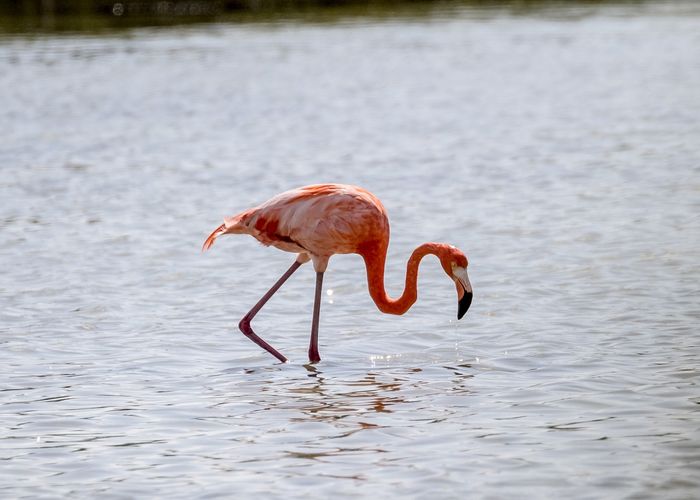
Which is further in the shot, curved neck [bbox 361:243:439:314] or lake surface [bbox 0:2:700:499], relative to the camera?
curved neck [bbox 361:243:439:314]

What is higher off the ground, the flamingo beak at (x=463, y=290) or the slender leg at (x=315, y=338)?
the flamingo beak at (x=463, y=290)

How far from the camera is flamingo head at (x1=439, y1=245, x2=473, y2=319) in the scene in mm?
7266

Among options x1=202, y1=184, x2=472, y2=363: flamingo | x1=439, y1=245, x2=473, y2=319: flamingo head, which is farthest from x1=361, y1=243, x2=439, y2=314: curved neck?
x1=439, y1=245, x2=473, y2=319: flamingo head

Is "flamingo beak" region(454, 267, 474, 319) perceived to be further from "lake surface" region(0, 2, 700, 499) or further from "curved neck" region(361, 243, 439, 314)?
"lake surface" region(0, 2, 700, 499)

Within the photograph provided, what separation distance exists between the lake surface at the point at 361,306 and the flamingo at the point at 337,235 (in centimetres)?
38

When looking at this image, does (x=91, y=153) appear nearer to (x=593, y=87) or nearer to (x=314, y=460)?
(x=593, y=87)

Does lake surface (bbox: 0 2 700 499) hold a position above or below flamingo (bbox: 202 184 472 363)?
below

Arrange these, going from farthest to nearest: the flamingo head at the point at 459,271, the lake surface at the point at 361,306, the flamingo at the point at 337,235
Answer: the flamingo at the point at 337,235 < the flamingo head at the point at 459,271 < the lake surface at the point at 361,306

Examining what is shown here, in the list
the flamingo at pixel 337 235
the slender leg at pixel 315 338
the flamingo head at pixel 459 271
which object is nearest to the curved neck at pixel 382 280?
the flamingo at pixel 337 235

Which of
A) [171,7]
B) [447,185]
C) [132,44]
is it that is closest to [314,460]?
[447,185]

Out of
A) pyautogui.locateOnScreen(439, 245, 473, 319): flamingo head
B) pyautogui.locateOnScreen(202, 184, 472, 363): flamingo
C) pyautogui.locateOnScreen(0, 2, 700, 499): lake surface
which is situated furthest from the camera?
pyautogui.locateOnScreen(202, 184, 472, 363): flamingo

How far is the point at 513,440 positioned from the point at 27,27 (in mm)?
31690

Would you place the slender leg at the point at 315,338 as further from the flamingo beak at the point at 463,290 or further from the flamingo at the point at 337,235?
the flamingo beak at the point at 463,290

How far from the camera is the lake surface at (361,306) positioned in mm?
5871
